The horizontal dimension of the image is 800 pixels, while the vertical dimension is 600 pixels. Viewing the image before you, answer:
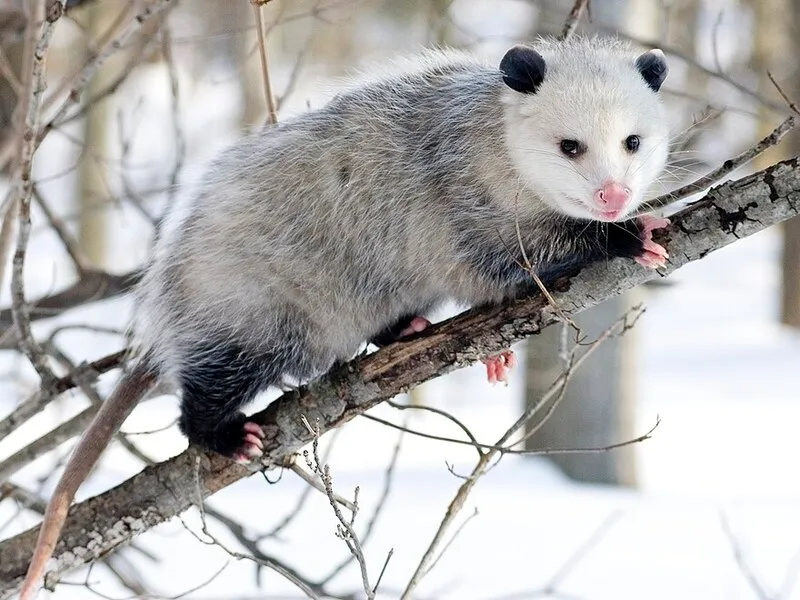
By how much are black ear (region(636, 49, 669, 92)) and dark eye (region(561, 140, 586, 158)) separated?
11.3 inches

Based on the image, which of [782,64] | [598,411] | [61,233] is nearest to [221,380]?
[61,233]

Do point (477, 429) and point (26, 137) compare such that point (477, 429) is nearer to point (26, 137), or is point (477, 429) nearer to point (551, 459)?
point (551, 459)

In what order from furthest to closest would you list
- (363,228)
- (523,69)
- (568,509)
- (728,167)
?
(568,509), (363,228), (523,69), (728,167)

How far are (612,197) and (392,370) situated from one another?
53 centimetres

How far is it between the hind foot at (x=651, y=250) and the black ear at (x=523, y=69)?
371 millimetres

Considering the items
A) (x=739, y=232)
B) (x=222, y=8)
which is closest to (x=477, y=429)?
(x=739, y=232)

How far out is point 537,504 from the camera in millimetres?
4301

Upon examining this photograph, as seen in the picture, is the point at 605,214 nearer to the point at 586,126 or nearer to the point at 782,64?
the point at 586,126

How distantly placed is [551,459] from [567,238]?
3279 mm

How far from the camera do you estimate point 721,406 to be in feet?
20.2

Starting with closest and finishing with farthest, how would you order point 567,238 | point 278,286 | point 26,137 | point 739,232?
point 739,232 < point 26,137 < point 567,238 < point 278,286

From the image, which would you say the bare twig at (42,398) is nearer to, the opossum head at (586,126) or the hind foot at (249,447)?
the hind foot at (249,447)

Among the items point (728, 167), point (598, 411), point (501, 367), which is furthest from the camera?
point (598, 411)

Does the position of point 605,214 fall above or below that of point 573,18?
below
